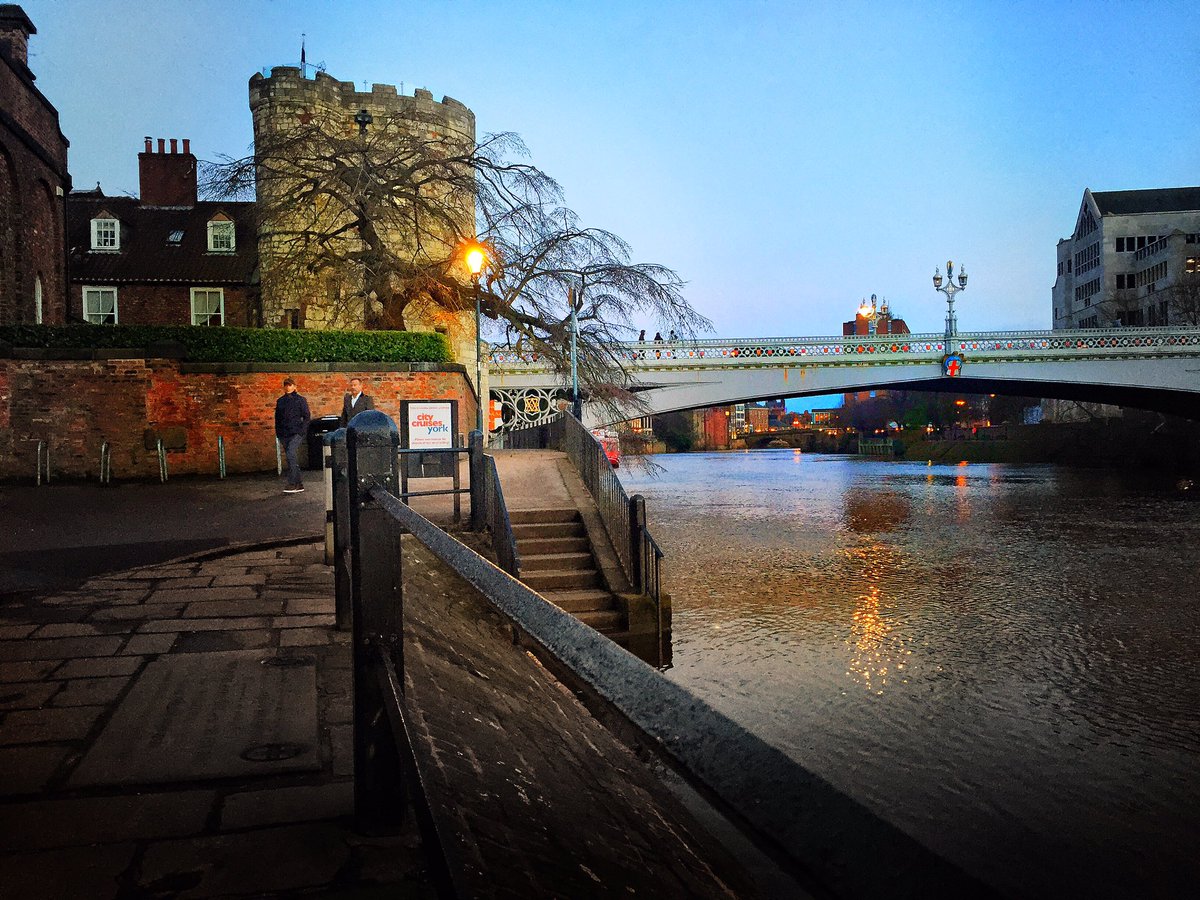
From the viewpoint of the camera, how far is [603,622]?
1126 cm

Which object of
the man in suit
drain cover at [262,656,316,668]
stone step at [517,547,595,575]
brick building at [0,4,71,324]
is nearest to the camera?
drain cover at [262,656,316,668]

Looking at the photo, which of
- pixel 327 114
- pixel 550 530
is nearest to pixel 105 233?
pixel 327 114

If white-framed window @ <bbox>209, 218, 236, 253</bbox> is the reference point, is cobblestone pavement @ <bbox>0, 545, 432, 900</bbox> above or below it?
below

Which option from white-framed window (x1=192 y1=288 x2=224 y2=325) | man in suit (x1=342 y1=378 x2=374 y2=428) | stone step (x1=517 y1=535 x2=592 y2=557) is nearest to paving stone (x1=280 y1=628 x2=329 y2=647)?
stone step (x1=517 y1=535 x2=592 y2=557)

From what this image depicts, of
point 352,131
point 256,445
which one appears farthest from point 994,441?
point 256,445

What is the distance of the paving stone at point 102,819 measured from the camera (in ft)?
8.90

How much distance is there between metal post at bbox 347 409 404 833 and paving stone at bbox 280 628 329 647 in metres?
2.70

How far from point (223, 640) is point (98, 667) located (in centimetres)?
73

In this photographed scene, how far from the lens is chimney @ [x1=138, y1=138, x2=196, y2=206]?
3803 cm

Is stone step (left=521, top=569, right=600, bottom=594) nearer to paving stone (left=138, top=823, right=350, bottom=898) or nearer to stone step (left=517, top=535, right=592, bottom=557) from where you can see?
stone step (left=517, top=535, right=592, bottom=557)

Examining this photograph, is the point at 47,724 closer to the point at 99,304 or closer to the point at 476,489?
the point at 476,489

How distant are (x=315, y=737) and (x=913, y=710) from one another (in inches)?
294

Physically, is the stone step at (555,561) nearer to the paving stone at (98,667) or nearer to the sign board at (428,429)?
the sign board at (428,429)

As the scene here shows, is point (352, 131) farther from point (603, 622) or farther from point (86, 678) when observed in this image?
point (86, 678)
